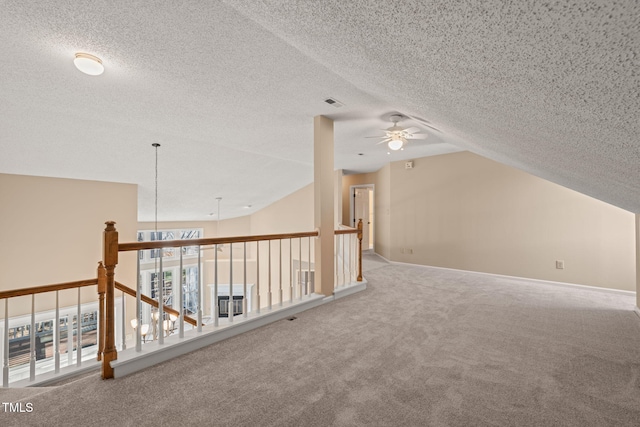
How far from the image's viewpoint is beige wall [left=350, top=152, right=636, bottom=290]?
422cm

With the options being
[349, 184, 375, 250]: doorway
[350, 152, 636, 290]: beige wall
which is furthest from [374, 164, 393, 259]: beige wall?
[349, 184, 375, 250]: doorway

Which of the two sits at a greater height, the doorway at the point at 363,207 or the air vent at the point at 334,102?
the air vent at the point at 334,102

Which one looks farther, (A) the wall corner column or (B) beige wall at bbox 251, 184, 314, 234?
(B) beige wall at bbox 251, 184, 314, 234

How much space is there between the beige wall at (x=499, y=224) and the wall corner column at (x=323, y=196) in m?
3.27

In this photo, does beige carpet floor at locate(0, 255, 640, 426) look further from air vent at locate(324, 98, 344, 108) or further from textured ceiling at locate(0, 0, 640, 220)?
air vent at locate(324, 98, 344, 108)

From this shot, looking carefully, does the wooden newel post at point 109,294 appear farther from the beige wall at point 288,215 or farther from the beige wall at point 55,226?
the beige wall at point 288,215

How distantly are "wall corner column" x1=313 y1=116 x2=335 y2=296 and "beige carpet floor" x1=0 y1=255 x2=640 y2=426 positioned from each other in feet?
2.15

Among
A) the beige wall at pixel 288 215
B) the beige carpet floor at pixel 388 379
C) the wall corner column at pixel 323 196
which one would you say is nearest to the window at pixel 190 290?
the beige wall at pixel 288 215

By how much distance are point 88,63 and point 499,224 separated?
6.16 meters

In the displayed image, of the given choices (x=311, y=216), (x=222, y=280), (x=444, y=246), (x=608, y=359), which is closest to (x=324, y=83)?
(x=608, y=359)

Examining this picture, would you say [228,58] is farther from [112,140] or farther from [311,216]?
[311,216]

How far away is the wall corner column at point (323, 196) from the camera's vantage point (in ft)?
12.2

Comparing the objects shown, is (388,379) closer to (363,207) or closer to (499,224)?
(499,224)

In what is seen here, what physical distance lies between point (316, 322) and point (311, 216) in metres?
5.67
